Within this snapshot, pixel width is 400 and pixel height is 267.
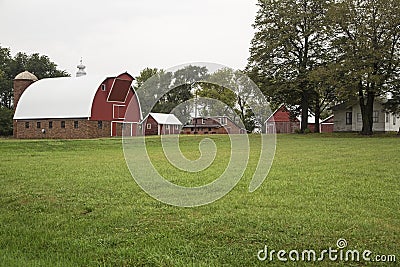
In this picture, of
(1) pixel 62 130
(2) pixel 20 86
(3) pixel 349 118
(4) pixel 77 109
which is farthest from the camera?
(2) pixel 20 86

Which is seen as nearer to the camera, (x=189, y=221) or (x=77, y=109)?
(x=189, y=221)

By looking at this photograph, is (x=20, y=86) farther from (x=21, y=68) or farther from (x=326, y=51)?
(x=326, y=51)

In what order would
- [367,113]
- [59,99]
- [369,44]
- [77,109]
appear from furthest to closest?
[59,99], [77,109], [367,113], [369,44]

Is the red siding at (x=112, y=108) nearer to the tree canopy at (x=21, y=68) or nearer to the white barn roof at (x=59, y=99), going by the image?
the white barn roof at (x=59, y=99)

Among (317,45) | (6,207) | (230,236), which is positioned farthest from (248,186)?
(317,45)

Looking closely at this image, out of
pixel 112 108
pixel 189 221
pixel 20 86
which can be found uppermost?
pixel 20 86

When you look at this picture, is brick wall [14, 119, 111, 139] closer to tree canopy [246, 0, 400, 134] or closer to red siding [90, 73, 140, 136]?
red siding [90, 73, 140, 136]

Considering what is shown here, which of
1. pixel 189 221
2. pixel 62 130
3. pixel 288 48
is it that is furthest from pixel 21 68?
pixel 189 221

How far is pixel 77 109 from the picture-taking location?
48.5m

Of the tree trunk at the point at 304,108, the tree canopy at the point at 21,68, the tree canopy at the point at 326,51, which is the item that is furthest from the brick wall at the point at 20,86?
the tree trunk at the point at 304,108

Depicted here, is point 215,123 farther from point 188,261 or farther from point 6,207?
point 188,261

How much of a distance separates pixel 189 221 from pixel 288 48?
3992 centimetres

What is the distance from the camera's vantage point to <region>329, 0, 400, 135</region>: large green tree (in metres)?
38.1

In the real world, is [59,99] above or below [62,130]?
above
